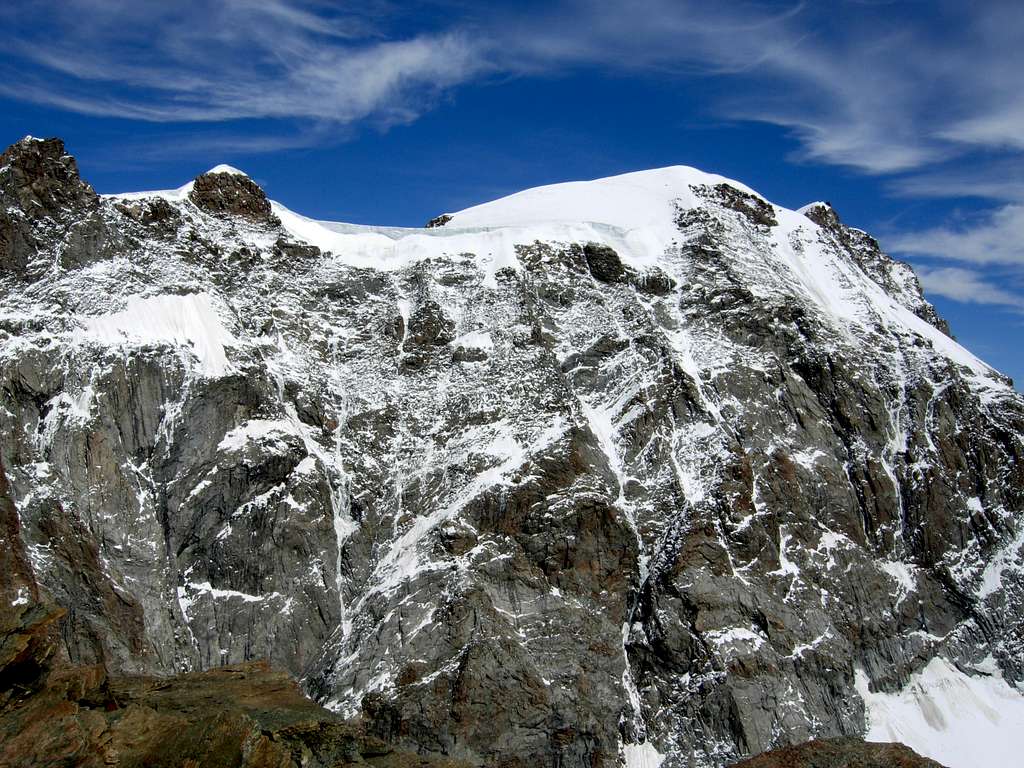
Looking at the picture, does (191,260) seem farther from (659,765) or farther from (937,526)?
(937,526)

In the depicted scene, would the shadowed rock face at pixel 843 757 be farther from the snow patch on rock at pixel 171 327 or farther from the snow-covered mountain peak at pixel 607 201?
the snow-covered mountain peak at pixel 607 201

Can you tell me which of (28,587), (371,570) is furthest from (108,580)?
(371,570)

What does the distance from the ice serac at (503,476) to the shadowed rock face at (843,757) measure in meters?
39.0

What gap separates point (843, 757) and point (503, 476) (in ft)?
158

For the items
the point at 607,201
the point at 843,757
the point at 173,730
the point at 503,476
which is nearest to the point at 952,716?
the point at 503,476

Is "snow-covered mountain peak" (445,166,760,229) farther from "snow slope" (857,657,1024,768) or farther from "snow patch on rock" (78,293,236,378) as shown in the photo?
"snow slope" (857,657,1024,768)

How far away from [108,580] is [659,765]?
40361mm

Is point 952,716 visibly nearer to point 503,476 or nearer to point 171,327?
point 503,476

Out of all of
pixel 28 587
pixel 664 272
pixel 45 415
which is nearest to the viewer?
pixel 28 587

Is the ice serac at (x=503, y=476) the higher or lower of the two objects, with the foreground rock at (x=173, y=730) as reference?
higher

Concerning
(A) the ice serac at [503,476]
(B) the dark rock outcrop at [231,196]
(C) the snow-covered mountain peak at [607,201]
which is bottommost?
(A) the ice serac at [503,476]

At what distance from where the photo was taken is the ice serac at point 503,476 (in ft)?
198

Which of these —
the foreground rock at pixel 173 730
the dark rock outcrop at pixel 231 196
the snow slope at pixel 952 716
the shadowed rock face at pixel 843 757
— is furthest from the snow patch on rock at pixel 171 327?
the snow slope at pixel 952 716

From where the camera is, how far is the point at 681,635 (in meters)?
63.9
